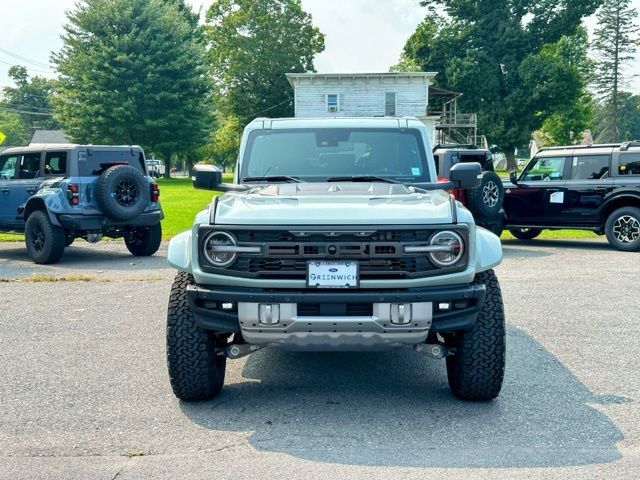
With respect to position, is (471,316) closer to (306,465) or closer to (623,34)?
(306,465)

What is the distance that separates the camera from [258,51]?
67.9 metres

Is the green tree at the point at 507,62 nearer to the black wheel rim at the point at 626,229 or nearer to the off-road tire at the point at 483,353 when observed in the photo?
the black wheel rim at the point at 626,229

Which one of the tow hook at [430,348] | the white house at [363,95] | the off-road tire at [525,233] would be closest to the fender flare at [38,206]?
the tow hook at [430,348]

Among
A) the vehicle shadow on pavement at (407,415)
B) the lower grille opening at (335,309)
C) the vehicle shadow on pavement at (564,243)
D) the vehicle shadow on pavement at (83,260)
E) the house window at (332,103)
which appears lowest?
the vehicle shadow on pavement at (564,243)

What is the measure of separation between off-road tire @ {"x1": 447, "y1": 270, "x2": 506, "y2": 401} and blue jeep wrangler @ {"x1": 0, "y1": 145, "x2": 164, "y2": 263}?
8.33m

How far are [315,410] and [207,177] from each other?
6.87 feet

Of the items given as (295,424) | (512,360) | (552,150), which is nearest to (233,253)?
(295,424)

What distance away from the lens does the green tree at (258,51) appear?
67375mm

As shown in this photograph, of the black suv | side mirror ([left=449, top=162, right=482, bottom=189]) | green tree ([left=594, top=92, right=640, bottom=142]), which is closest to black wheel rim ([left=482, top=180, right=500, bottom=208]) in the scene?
the black suv

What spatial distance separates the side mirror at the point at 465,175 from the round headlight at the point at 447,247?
142 centimetres

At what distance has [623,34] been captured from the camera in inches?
3108

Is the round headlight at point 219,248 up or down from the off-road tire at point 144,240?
up

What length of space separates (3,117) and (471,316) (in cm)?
13705

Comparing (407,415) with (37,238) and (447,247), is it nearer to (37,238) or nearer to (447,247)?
(447,247)
